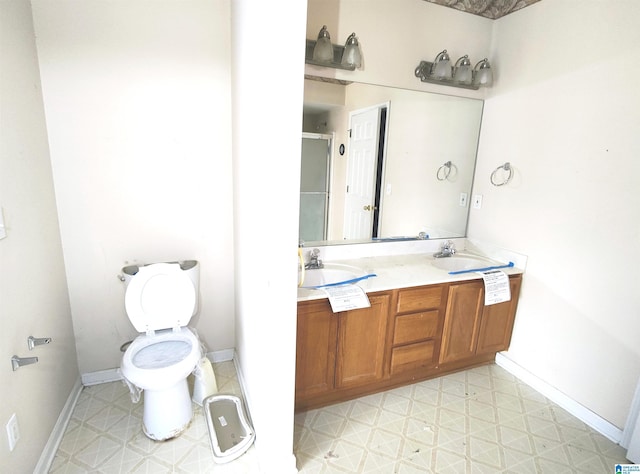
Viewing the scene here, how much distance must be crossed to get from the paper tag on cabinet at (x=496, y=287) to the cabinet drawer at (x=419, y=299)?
0.32 m

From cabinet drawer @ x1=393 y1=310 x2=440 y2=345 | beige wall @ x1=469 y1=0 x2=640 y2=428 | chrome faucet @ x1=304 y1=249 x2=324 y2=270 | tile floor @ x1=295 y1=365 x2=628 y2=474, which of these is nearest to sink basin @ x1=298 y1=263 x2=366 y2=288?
chrome faucet @ x1=304 y1=249 x2=324 y2=270

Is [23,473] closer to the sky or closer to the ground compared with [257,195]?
closer to the ground

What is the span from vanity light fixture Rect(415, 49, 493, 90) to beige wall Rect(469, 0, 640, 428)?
15 centimetres

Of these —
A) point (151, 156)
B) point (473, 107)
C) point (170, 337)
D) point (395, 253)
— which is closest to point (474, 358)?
point (395, 253)

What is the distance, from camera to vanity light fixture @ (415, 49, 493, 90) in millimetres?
2223

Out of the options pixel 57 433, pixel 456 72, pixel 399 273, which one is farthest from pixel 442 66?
pixel 57 433

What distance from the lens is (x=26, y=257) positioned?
147cm

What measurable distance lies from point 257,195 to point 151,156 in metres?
0.93

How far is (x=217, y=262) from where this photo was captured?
2273 millimetres

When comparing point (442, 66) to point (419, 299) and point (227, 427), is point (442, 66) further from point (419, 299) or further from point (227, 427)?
point (227, 427)

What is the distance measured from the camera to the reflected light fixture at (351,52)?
6.50 ft

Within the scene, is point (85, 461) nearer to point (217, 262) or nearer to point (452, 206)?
point (217, 262)

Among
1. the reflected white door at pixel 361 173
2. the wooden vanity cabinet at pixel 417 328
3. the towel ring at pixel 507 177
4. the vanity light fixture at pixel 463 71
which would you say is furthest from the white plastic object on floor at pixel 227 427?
the vanity light fixture at pixel 463 71

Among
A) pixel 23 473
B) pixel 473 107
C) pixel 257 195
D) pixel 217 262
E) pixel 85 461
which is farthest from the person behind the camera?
pixel 473 107
